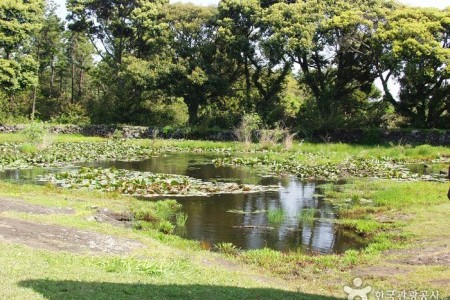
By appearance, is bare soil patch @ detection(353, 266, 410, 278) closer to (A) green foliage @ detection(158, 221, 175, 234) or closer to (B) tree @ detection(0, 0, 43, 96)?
(A) green foliage @ detection(158, 221, 175, 234)

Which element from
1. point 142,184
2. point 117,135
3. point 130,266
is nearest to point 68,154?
point 142,184

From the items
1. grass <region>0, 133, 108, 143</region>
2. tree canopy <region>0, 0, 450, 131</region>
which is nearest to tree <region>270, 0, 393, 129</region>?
tree canopy <region>0, 0, 450, 131</region>

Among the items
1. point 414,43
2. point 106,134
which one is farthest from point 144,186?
point 106,134

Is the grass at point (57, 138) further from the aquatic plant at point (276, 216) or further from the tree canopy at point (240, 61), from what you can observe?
the aquatic plant at point (276, 216)

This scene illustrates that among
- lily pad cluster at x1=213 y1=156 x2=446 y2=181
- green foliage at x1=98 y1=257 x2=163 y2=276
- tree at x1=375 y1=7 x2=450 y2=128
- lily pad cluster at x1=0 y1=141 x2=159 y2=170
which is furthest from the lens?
tree at x1=375 y1=7 x2=450 y2=128

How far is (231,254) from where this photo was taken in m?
11.8

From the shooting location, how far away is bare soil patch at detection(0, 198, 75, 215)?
12977mm

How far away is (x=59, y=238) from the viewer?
35.2 ft

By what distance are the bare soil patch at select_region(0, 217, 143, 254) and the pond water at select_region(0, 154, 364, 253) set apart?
304 centimetres

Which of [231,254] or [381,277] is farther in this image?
[231,254]

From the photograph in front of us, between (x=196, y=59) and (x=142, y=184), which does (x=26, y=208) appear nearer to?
(x=142, y=184)

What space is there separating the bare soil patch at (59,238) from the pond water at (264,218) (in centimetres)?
304

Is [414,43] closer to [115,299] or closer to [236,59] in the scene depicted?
[236,59]

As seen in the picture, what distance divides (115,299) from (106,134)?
43.0 meters
